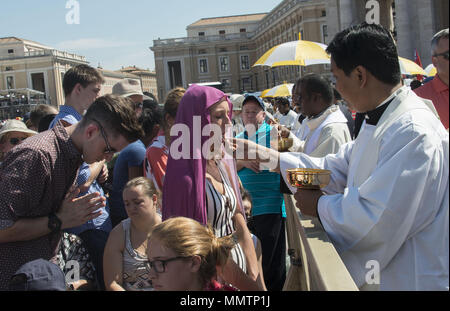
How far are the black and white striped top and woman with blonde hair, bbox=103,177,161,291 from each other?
551 mm

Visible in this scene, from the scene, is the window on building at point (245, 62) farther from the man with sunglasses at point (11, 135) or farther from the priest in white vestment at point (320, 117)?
the priest in white vestment at point (320, 117)

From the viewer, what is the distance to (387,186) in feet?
5.90

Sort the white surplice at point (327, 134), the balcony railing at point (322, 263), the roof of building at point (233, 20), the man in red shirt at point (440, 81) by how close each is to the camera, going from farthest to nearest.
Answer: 1. the roof of building at point (233, 20)
2. the white surplice at point (327, 134)
3. the balcony railing at point (322, 263)
4. the man in red shirt at point (440, 81)

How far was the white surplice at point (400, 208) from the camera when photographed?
1.75 m

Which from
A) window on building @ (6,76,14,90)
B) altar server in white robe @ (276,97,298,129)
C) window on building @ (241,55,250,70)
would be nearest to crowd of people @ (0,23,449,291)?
altar server in white robe @ (276,97,298,129)

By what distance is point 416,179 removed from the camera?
1737mm

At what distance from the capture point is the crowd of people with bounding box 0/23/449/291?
1.81 m

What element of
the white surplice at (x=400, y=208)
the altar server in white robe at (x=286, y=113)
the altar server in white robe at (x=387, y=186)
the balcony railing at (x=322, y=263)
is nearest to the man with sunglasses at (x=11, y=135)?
the balcony railing at (x=322, y=263)

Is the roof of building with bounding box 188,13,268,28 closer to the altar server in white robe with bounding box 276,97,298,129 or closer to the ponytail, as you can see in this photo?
the altar server in white robe with bounding box 276,97,298,129

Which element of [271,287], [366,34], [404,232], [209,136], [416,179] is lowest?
[271,287]
